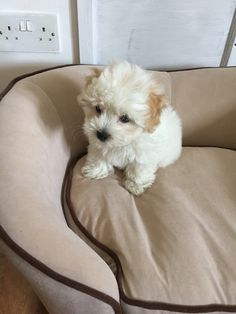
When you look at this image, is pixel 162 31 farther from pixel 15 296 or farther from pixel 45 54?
pixel 15 296

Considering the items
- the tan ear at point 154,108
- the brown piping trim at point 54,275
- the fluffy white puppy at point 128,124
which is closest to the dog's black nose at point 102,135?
the fluffy white puppy at point 128,124

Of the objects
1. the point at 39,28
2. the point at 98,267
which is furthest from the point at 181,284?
the point at 39,28

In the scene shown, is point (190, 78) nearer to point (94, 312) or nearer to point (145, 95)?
point (145, 95)

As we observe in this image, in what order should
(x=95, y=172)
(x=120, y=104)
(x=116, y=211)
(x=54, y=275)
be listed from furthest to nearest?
1. (x=95, y=172)
2. (x=116, y=211)
3. (x=120, y=104)
4. (x=54, y=275)

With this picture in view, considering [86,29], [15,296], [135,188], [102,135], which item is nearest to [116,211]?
[135,188]

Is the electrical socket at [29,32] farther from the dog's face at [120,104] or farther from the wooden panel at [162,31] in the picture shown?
the dog's face at [120,104]

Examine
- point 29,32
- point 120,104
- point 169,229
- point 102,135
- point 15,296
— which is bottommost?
point 15,296
